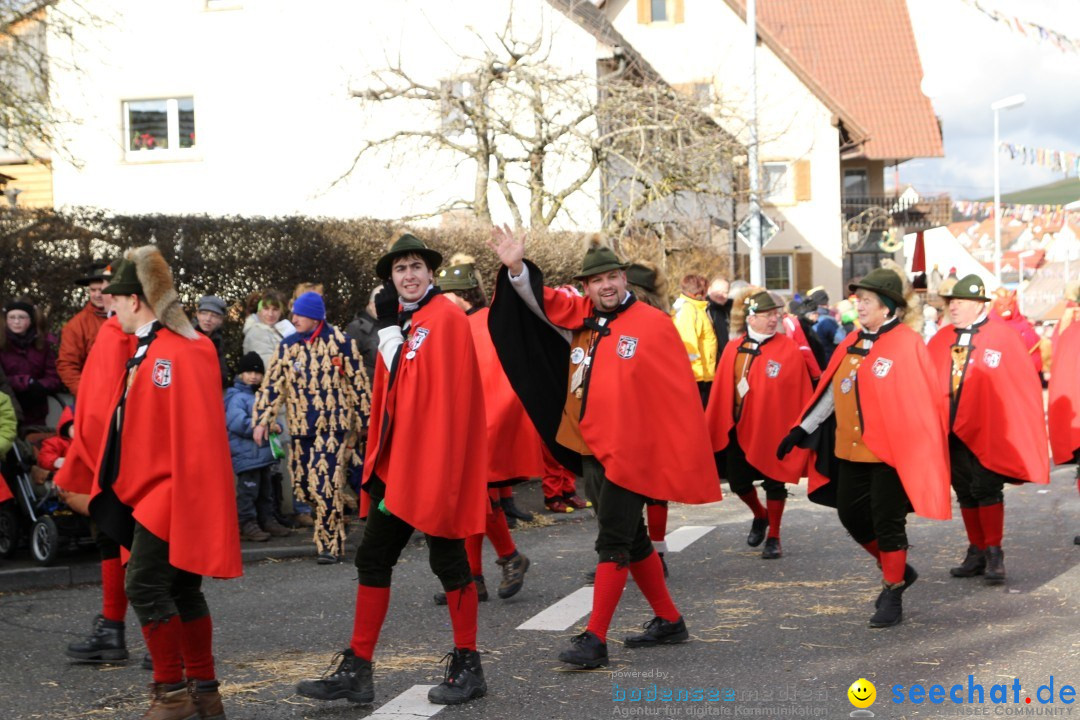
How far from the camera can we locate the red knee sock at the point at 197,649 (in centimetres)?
571

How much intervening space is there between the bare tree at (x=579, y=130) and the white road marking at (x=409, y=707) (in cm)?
1310

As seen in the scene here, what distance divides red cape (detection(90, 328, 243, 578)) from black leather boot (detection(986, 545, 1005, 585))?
5.01 meters

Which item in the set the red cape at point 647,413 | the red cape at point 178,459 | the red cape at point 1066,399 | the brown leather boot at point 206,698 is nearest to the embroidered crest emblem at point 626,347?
the red cape at point 647,413

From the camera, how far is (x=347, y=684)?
19.5ft

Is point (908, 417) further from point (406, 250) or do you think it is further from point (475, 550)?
point (406, 250)

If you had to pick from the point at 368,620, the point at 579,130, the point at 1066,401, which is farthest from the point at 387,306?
the point at 579,130

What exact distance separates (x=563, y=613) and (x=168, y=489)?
3.07 metres

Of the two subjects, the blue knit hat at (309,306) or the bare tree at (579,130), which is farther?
the bare tree at (579,130)

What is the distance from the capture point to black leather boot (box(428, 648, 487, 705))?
601cm

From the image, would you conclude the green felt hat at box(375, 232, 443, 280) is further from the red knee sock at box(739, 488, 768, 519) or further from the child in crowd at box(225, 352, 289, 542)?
the red knee sock at box(739, 488, 768, 519)

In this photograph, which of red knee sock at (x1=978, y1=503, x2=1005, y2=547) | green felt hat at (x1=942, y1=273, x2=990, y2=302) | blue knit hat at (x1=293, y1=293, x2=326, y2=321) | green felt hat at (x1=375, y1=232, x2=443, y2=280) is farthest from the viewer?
blue knit hat at (x1=293, y1=293, x2=326, y2=321)

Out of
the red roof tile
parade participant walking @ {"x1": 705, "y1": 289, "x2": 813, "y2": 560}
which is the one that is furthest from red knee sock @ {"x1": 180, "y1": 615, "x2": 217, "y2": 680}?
the red roof tile

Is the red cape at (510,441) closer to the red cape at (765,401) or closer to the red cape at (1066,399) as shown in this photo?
the red cape at (765,401)

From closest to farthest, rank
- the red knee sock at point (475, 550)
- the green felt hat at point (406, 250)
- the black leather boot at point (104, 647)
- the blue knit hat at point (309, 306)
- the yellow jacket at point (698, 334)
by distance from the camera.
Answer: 1. the green felt hat at point (406, 250)
2. the black leather boot at point (104, 647)
3. the red knee sock at point (475, 550)
4. the blue knit hat at point (309, 306)
5. the yellow jacket at point (698, 334)
